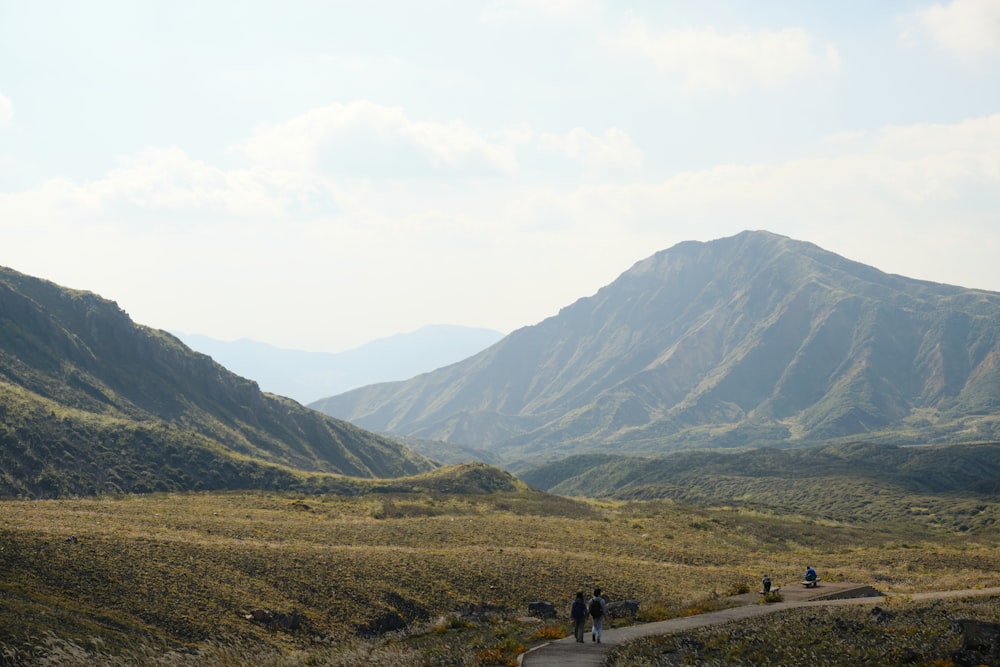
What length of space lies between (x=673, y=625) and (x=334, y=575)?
1667 cm

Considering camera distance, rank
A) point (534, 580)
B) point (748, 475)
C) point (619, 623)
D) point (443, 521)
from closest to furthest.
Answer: point (619, 623), point (534, 580), point (443, 521), point (748, 475)

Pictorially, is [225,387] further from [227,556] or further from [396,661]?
[396,661]

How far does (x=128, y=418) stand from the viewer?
116000 millimetres

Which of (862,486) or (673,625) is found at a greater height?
(673,625)

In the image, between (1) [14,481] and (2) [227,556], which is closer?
(2) [227,556]

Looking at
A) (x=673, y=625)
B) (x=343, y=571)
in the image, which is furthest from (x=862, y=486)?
(x=673, y=625)

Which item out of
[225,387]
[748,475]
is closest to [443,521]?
[225,387]

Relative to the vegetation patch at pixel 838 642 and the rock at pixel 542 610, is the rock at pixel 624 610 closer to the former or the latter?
the rock at pixel 542 610

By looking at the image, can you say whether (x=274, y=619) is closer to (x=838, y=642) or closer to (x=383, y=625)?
(x=383, y=625)

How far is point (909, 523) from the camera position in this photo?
108000 mm

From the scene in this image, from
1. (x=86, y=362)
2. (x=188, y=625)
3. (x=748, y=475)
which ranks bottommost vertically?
(x=748, y=475)

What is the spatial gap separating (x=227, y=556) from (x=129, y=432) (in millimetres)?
74023

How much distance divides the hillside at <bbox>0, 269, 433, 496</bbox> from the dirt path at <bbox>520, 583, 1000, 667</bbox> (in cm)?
7062

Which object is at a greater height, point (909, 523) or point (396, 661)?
point (396, 661)
